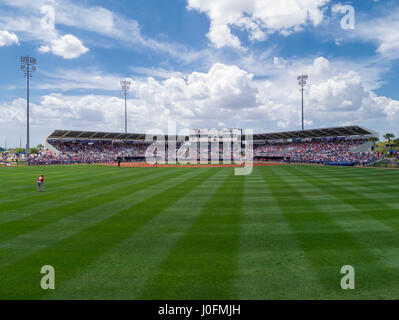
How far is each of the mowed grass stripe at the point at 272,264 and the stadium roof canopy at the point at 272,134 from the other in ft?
199

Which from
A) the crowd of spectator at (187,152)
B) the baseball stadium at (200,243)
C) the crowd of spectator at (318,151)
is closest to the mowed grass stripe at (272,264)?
the baseball stadium at (200,243)

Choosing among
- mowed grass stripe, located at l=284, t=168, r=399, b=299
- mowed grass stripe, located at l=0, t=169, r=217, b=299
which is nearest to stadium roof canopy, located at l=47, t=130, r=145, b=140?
mowed grass stripe, located at l=0, t=169, r=217, b=299

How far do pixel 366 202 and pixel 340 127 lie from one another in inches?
2155

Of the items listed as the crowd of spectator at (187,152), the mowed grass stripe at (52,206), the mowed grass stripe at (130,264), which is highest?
the crowd of spectator at (187,152)

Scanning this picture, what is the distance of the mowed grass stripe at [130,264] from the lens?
545 cm

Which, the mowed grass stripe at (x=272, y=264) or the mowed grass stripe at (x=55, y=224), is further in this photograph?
the mowed grass stripe at (x=55, y=224)

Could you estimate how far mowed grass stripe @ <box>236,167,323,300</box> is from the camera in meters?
5.44

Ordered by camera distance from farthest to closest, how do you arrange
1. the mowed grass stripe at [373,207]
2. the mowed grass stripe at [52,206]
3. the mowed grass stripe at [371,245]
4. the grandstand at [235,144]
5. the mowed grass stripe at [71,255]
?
the grandstand at [235,144] → the mowed grass stripe at [52,206] → the mowed grass stripe at [373,207] → the mowed grass stripe at [71,255] → the mowed grass stripe at [371,245]

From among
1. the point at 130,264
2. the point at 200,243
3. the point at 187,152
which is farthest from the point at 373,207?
the point at 187,152

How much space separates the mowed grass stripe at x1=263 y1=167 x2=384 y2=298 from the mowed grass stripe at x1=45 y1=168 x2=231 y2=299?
3993mm

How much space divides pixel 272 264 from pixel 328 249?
7.05 feet

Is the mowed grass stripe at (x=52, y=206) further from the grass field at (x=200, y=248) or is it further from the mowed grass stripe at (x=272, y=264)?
the mowed grass stripe at (x=272, y=264)

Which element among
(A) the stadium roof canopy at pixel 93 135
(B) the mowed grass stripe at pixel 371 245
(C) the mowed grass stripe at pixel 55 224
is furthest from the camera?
(A) the stadium roof canopy at pixel 93 135
